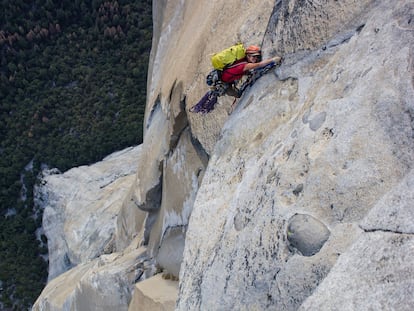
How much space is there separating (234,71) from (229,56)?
0.68 ft

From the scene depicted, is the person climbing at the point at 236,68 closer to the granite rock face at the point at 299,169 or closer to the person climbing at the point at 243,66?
the person climbing at the point at 243,66

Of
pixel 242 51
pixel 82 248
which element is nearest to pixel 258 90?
pixel 242 51

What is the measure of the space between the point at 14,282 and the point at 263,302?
23.7 m

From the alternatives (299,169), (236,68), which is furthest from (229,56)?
(299,169)

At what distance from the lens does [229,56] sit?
6215mm

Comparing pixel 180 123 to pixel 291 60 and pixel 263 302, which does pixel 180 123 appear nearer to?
pixel 291 60

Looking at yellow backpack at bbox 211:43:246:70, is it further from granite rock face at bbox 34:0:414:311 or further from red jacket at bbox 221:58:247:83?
granite rock face at bbox 34:0:414:311

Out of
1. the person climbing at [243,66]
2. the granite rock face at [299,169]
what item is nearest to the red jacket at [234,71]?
the person climbing at [243,66]

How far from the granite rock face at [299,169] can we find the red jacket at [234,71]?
25cm

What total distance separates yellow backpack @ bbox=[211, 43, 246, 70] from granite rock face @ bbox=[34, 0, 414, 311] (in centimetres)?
31

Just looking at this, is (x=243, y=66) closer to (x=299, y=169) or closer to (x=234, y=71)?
(x=234, y=71)

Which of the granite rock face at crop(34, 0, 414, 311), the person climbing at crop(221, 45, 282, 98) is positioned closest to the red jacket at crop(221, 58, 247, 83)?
the person climbing at crop(221, 45, 282, 98)

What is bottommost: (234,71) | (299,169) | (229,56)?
(299,169)

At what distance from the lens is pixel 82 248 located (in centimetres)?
1591
